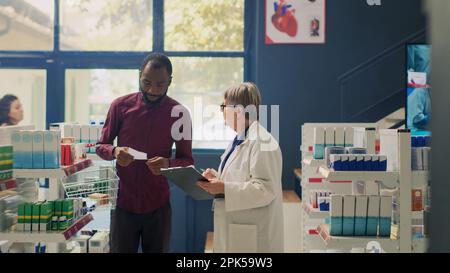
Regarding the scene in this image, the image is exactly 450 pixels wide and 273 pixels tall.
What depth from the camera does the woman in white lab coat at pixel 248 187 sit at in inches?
94.2

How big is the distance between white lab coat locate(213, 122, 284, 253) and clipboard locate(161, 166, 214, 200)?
0.37 feet

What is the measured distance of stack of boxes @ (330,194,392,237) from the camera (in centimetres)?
329

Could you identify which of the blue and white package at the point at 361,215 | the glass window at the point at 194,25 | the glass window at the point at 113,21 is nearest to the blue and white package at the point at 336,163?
the blue and white package at the point at 361,215

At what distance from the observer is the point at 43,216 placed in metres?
2.77

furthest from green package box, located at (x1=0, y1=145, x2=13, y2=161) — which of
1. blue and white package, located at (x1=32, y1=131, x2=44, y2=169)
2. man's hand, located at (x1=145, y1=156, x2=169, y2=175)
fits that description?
man's hand, located at (x1=145, y1=156, x2=169, y2=175)

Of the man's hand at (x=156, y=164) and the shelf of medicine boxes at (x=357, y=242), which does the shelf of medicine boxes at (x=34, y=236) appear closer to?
the man's hand at (x=156, y=164)

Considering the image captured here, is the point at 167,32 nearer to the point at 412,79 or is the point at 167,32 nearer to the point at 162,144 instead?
the point at 412,79

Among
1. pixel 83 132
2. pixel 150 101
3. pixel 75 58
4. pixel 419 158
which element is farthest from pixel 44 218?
pixel 75 58

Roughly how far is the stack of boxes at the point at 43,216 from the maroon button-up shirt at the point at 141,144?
12.2 inches

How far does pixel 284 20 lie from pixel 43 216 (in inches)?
165

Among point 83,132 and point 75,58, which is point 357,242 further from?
point 75,58

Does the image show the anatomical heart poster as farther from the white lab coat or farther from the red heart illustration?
the white lab coat

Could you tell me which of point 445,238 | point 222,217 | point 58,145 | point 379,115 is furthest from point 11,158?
point 379,115

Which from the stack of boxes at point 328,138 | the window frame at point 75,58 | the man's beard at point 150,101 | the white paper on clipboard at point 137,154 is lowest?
the white paper on clipboard at point 137,154
